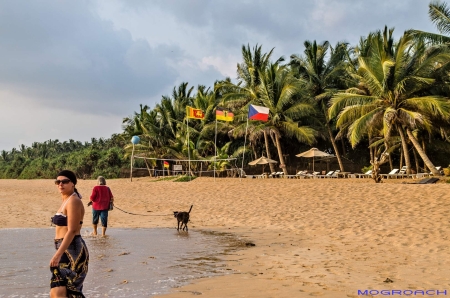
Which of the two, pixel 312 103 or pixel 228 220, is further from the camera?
pixel 312 103

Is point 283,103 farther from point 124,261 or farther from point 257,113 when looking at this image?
point 124,261

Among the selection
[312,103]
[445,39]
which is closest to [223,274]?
[445,39]

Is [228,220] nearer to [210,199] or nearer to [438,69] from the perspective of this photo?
[210,199]

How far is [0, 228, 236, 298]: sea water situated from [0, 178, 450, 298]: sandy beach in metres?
0.48

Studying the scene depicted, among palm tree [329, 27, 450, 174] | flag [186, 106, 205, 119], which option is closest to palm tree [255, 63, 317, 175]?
palm tree [329, 27, 450, 174]

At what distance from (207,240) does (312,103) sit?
23070 mm

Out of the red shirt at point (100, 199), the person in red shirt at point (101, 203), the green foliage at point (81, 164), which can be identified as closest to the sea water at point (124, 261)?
the person in red shirt at point (101, 203)

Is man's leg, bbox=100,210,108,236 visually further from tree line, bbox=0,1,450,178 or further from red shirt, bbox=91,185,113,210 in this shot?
tree line, bbox=0,1,450,178

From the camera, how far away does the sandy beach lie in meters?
5.41

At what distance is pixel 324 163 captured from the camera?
33906 mm

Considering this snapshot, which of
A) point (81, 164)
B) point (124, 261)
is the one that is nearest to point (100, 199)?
point (124, 261)

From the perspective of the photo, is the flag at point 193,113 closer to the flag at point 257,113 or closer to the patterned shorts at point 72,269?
the flag at point 257,113

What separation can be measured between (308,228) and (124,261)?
510 centimetres

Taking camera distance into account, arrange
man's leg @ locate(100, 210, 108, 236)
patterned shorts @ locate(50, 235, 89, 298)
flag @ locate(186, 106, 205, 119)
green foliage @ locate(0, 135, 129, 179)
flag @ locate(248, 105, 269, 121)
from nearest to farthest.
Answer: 1. patterned shorts @ locate(50, 235, 89, 298)
2. man's leg @ locate(100, 210, 108, 236)
3. flag @ locate(248, 105, 269, 121)
4. flag @ locate(186, 106, 205, 119)
5. green foliage @ locate(0, 135, 129, 179)
